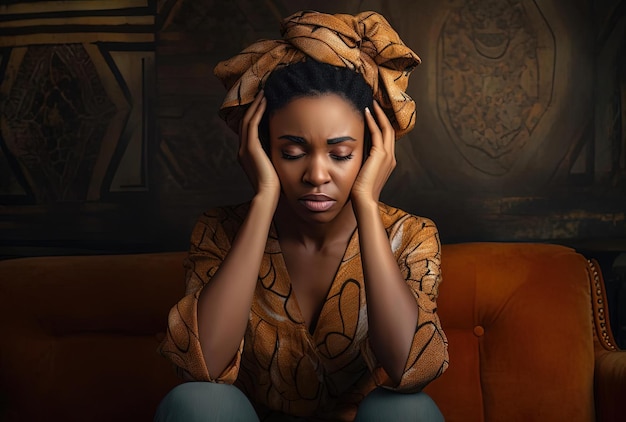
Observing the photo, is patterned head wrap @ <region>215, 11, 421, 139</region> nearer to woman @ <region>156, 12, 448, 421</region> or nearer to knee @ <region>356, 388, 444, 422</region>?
woman @ <region>156, 12, 448, 421</region>

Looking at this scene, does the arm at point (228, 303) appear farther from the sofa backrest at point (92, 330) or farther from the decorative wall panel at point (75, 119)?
the decorative wall panel at point (75, 119)

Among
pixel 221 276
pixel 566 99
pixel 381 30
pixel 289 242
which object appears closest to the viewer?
pixel 221 276

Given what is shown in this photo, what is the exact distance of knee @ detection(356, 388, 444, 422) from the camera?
1395 millimetres

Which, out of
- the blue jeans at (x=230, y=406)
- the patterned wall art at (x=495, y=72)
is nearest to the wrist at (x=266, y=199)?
the blue jeans at (x=230, y=406)

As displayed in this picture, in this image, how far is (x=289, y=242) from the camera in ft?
5.64

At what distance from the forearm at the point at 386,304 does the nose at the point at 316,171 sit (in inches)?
4.7

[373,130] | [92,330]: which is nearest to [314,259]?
[373,130]

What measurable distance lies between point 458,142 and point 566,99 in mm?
329

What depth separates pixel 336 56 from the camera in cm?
153

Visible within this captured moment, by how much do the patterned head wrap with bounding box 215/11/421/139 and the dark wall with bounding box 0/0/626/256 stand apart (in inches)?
26.9

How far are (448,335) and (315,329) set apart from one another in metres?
0.52

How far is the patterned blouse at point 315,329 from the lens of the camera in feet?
5.31

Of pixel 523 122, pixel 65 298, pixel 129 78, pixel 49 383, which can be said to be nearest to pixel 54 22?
pixel 129 78

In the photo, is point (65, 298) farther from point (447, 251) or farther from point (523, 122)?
point (523, 122)
